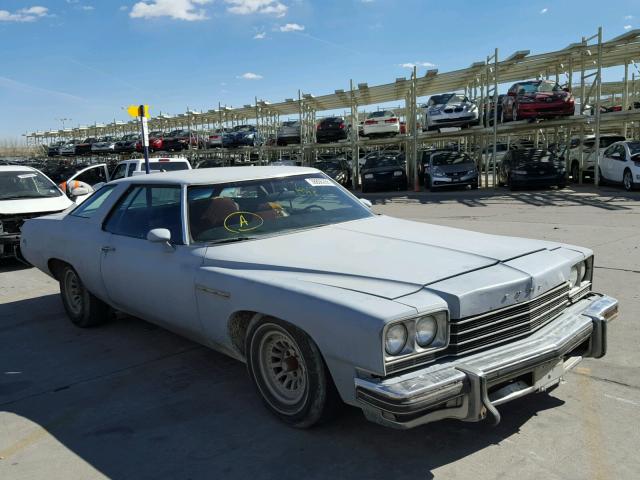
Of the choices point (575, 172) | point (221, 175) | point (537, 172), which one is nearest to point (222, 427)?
point (221, 175)

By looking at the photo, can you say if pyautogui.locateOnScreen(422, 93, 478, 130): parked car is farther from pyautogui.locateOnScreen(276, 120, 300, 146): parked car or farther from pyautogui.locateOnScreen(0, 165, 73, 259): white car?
pyautogui.locateOnScreen(0, 165, 73, 259): white car

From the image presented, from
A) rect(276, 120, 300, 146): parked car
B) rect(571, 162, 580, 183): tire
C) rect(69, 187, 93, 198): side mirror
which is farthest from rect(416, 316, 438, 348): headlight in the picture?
rect(276, 120, 300, 146): parked car

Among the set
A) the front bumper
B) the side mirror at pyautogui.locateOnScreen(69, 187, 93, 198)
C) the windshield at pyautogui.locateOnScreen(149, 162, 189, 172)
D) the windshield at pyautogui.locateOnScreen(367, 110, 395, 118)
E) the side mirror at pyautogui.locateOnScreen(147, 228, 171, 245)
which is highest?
the windshield at pyautogui.locateOnScreen(367, 110, 395, 118)

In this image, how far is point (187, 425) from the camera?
3.48 meters

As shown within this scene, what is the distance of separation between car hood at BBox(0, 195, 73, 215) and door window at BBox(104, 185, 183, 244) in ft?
16.0

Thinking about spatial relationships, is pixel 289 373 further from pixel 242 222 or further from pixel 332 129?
pixel 332 129

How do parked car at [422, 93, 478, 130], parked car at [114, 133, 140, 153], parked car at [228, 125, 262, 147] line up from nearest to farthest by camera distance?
1. parked car at [422, 93, 478, 130]
2. parked car at [228, 125, 262, 147]
3. parked car at [114, 133, 140, 153]

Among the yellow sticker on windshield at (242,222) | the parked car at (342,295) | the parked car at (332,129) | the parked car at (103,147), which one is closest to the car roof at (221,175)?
the parked car at (342,295)

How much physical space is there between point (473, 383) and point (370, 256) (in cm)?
A: 106

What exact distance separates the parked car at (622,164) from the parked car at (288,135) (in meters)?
15.7

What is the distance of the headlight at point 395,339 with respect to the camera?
2.70 m

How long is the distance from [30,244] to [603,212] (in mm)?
11910

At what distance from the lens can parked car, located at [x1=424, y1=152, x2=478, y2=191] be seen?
20.8m

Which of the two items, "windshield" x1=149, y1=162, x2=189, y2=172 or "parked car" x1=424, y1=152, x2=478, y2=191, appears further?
"parked car" x1=424, y1=152, x2=478, y2=191
